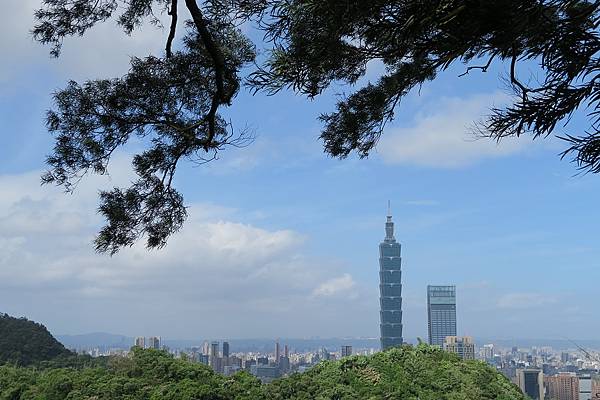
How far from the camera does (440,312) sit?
70.8 meters

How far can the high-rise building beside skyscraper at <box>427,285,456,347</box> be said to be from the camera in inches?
2778

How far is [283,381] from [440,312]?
61.9 m

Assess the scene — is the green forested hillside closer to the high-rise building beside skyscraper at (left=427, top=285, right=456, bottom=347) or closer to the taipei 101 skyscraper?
the taipei 101 skyscraper

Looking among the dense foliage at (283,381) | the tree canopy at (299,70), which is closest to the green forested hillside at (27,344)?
the dense foliage at (283,381)

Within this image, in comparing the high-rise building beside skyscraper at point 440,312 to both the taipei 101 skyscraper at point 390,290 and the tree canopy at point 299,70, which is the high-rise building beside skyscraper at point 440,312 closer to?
the taipei 101 skyscraper at point 390,290

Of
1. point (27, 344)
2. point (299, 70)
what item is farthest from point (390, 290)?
point (299, 70)

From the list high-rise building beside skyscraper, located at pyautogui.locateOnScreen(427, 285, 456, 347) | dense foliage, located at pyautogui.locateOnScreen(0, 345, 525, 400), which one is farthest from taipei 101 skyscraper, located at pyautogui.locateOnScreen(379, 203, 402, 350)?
dense foliage, located at pyautogui.locateOnScreen(0, 345, 525, 400)

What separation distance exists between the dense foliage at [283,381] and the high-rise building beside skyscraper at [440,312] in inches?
2353

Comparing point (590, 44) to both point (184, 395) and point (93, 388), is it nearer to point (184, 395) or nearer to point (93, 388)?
point (184, 395)

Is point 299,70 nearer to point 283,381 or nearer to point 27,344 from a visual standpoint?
point 283,381

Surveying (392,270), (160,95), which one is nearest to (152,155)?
(160,95)

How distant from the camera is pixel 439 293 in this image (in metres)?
73.1

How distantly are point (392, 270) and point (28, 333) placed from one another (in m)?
51.1

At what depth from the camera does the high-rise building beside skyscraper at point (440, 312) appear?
7056cm
